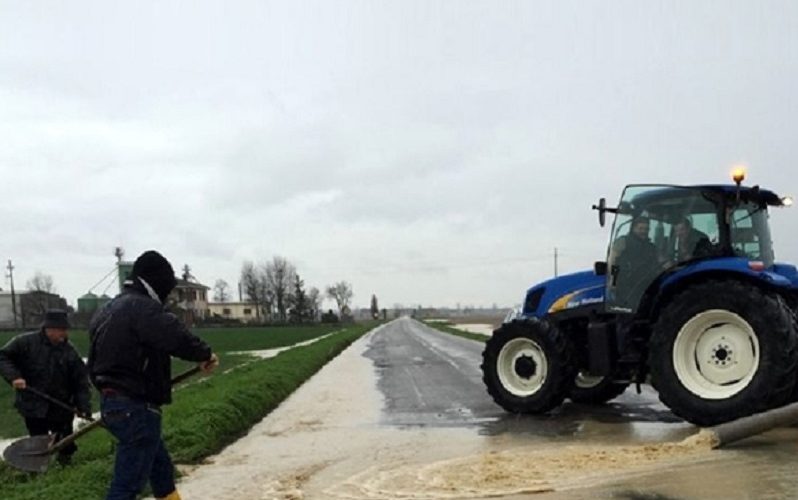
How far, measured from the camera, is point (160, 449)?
5.33 m

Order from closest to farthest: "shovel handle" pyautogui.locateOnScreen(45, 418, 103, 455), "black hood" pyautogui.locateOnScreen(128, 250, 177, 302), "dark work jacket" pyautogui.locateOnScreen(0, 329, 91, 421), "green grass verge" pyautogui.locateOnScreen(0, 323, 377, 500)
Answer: "black hood" pyautogui.locateOnScreen(128, 250, 177, 302) → "shovel handle" pyautogui.locateOnScreen(45, 418, 103, 455) → "green grass verge" pyautogui.locateOnScreen(0, 323, 377, 500) → "dark work jacket" pyautogui.locateOnScreen(0, 329, 91, 421)

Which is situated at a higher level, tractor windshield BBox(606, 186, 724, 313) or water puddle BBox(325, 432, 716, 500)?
tractor windshield BBox(606, 186, 724, 313)

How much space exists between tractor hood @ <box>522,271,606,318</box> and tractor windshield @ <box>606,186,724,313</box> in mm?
535

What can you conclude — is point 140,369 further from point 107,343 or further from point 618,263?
point 618,263

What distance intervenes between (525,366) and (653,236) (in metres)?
2.50

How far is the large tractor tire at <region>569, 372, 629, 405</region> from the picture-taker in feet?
37.1

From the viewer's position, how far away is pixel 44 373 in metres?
7.82

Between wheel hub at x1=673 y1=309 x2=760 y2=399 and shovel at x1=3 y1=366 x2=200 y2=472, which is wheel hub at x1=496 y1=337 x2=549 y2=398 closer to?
wheel hub at x1=673 y1=309 x2=760 y2=399

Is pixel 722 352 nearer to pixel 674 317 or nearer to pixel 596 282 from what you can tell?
pixel 674 317

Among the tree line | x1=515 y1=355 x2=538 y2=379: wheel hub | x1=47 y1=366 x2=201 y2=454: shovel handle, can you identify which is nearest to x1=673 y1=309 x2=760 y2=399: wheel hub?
x1=515 y1=355 x2=538 y2=379: wheel hub

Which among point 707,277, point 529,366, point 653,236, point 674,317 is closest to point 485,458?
point 674,317

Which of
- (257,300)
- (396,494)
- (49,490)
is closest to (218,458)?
(49,490)

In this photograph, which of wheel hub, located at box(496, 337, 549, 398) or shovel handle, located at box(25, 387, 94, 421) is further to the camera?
wheel hub, located at box(496, 337, 549, 398)

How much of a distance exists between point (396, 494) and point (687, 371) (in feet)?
12.6
